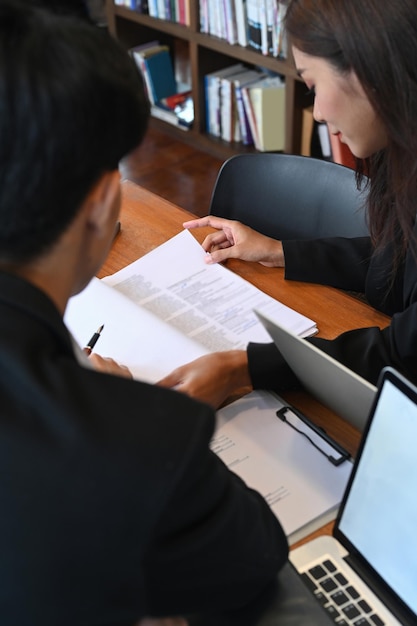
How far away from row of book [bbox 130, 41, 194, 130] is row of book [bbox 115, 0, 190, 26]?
22 cm

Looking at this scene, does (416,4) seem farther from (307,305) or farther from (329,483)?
(329,483)

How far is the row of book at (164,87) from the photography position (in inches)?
146

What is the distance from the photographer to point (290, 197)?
167 centimetres

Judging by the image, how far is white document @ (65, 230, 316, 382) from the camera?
1.20m

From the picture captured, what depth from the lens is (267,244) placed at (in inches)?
57.6

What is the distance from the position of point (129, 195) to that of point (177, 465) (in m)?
1.23

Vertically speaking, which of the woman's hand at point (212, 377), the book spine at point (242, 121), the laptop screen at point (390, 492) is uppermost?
the laptop screen at point (390, 492)

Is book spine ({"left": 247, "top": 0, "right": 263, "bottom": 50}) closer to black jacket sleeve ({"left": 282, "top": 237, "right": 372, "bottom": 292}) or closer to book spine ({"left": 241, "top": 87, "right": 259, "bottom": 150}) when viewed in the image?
book spine ({"left": 241, "top": 87, "right": 259, "bottom": 150})

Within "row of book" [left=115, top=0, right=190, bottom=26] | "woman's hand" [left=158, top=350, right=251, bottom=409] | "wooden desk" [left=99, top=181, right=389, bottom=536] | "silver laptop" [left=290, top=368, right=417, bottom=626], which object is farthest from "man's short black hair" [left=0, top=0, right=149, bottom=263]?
"row of book" [left=115, top=0, right=190, bottom=26]

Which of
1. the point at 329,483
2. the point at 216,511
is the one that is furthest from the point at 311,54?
the point at 216,511

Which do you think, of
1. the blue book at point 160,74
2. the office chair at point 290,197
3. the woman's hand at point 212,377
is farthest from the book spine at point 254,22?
the woman's hand at point 212,377

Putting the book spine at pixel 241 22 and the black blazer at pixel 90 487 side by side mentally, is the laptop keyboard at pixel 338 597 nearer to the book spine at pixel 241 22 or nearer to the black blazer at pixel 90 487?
the black blazer at pixel 90 487

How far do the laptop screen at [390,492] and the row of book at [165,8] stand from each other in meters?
2.91

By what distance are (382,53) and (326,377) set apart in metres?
0.49
